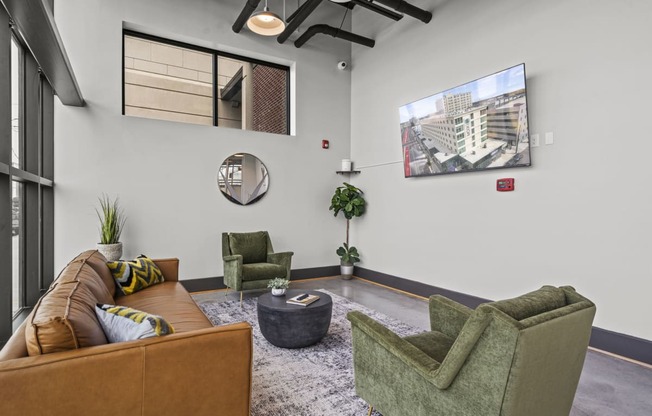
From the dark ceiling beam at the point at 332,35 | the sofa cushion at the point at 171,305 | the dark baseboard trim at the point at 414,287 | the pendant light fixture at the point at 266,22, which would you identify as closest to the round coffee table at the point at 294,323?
the sofa cushion at the point at 171,305

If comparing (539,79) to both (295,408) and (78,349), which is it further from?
(78,349)

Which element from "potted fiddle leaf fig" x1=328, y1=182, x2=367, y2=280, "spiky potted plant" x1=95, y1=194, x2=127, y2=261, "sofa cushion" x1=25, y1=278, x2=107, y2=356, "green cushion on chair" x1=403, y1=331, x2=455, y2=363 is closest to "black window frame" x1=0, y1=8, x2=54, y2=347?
"spiky potted plant" x1=95, y1=194, x2=127, y2=261

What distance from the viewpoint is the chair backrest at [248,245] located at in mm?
4902

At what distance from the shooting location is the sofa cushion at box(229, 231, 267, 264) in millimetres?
4914

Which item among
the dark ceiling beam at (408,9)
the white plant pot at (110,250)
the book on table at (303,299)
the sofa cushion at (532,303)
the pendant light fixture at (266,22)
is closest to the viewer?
the sofa cushion at (532,303)

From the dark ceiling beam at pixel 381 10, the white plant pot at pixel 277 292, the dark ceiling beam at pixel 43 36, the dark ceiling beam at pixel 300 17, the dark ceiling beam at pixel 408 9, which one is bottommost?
the white plant pot at pixel 277 292

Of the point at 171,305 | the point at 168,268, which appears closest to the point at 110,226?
the point at 168,268

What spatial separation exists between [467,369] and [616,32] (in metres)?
3.36

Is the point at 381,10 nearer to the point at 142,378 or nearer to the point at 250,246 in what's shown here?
the point at 250,246

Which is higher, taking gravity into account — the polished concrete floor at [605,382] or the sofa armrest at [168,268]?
the sofa armrest at [168,268]

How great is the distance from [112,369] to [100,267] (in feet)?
6.40

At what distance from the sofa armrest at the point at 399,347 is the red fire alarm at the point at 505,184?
274 centimetres

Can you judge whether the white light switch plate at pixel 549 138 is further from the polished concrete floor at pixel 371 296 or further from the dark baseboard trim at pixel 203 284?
the dark baseboard trim at pixel 203 284

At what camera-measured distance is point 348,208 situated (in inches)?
229
